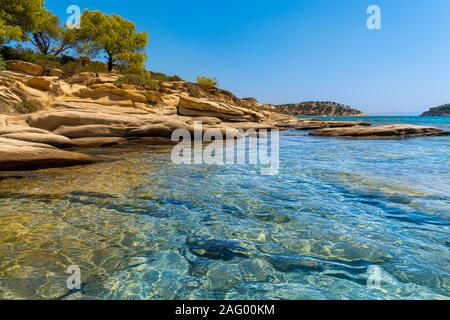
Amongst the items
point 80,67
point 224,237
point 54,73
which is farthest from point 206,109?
point 224,237

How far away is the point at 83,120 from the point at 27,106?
672 cm

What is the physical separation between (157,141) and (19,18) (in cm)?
3580

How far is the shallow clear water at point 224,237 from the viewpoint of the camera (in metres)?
3.76

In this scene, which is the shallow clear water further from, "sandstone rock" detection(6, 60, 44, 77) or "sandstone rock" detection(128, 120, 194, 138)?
"sandstone rock" detection(6, 60, 44, 77)

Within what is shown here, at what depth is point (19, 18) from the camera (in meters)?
40.7

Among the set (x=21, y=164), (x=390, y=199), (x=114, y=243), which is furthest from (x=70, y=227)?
(x=390, y=199)

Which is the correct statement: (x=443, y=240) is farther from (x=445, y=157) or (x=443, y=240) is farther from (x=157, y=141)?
(x=157, y=141)

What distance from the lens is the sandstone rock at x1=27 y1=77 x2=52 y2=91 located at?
24.5m

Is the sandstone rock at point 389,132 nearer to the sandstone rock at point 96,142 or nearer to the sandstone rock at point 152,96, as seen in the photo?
the sandstone rock at point 152,96

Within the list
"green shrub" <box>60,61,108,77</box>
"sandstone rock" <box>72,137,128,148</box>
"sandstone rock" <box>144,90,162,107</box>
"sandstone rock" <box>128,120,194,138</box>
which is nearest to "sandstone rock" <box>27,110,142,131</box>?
"sandstone rock" <box>128,120,194,138</box>

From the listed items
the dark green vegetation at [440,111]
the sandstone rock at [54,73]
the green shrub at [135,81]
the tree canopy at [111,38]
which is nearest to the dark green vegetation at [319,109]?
the dark green vegetation at [440,111]

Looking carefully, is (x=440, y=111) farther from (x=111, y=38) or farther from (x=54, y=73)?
(x=54, y=73)
